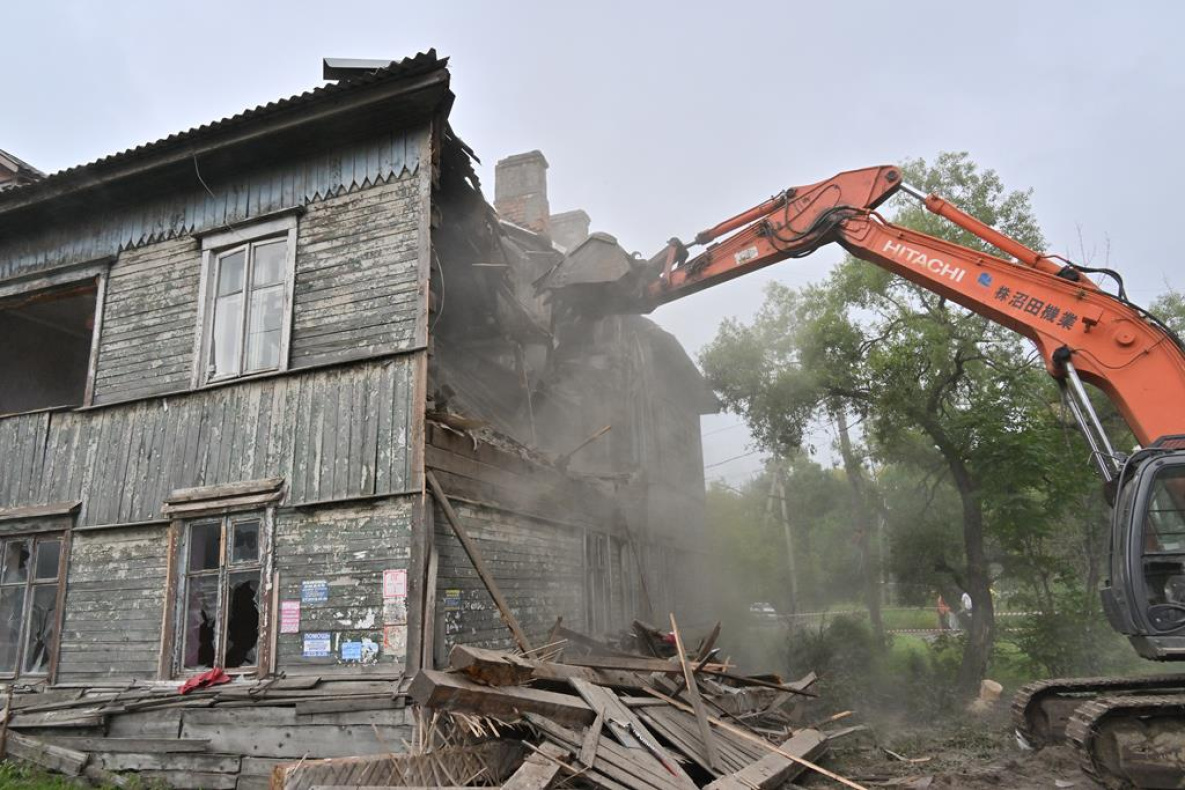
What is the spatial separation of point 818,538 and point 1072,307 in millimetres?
43805

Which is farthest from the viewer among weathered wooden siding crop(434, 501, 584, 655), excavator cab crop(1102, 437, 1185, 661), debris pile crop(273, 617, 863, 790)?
weathered wooden siding crop(434, 501, 584, 655)

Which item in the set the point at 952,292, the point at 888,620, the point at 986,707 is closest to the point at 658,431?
the point at 986,707

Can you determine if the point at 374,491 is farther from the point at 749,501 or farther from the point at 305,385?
the point at 749,501

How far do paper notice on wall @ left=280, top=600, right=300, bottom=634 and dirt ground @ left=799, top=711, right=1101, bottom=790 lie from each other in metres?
5.08

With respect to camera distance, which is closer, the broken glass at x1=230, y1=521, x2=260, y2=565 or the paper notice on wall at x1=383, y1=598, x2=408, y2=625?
the paper notice on wall at x1=383, y1=598, x2=408, y2=625

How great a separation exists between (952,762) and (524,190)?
42.7ft

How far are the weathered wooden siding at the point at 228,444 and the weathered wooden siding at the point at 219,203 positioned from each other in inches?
84.2

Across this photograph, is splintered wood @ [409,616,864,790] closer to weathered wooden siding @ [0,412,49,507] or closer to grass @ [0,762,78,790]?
grass @ [0,762,78,790]

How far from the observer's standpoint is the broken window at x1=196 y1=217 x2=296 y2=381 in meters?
8.96

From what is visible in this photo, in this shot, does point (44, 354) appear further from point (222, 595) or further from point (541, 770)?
point (541, 770)

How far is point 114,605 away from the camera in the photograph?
349 inches

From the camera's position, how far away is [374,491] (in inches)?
305

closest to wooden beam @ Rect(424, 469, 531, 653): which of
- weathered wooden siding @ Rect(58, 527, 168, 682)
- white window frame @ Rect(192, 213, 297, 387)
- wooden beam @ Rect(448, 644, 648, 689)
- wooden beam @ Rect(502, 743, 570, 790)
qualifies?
wooden beam @ Rect(448, 644, 648, 689)

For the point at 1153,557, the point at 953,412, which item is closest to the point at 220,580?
the point at 1153,557
